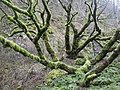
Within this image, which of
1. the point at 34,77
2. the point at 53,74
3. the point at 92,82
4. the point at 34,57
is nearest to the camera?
the point at 92,82

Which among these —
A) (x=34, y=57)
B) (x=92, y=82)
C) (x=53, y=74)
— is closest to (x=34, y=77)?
(x=53, y=74)

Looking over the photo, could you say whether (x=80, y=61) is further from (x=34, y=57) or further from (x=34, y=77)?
(x=34, y=57)

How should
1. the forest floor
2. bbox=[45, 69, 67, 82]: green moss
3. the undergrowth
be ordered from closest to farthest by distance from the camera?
the undergrowth
the forest floor
bbox=[45, 69, 67, 82]: green moss

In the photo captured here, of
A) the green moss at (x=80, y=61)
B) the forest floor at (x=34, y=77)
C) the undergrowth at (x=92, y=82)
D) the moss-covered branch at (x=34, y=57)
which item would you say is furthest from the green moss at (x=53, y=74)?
the green moss at (x=80, y=61)

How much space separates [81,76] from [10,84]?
13.6 ft

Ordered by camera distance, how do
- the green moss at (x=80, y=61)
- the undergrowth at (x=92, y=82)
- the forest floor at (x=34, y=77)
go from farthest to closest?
the green moss at (x=80, y=61), the forest floor at (x=34, y=77), the undergrowth at (x=92, y=82)

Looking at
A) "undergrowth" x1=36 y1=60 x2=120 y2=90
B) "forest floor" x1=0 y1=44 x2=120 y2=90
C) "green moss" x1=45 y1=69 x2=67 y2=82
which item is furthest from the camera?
"green moss" x1=45 y1=69 x2=67 y2=82

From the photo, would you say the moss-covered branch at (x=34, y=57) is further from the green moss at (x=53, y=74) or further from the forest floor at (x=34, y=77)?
the green moss at (x=53, y=74)

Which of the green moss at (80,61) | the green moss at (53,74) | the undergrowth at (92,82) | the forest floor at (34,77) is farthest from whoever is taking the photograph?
the green moss at (80,61)

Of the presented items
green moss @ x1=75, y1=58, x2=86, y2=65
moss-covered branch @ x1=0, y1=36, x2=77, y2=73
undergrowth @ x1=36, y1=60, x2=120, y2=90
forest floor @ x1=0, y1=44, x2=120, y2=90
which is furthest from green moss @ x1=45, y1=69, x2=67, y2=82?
green moss @ x1=75, y1=58, x2=86, y2=65

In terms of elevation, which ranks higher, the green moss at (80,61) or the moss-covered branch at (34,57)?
the moss-covered branch at (34,57)

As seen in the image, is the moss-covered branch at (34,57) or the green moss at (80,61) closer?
the moss-covered branch at (34,57)

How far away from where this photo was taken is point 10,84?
35.3 ft

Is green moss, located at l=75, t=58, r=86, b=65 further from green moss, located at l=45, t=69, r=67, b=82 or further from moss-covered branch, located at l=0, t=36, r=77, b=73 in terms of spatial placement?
moss-covered branch, located at l=0, t=36, r=77, b=73
